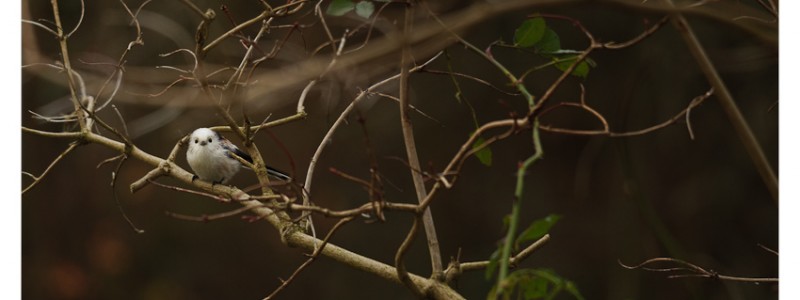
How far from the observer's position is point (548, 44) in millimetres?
910

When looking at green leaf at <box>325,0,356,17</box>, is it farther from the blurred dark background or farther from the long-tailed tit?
the blurred dark background

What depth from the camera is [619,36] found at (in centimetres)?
192

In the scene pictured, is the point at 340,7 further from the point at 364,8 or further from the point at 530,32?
the point at 530,32

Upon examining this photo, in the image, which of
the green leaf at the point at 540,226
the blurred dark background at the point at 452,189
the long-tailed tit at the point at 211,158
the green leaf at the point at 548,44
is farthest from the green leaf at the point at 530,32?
the blurred dark background at the point at 452,189

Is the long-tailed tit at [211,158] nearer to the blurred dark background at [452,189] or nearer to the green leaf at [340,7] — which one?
the blurred dark background at [452,189]

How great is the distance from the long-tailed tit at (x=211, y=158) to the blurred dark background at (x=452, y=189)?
0.23m

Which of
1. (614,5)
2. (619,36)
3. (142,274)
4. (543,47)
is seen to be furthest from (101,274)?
(614,5)

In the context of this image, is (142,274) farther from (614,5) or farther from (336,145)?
(614,5)

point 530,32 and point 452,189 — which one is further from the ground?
point 530,32

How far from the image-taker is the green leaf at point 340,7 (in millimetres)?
880

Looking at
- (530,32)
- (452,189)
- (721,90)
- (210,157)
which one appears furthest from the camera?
(452,189)

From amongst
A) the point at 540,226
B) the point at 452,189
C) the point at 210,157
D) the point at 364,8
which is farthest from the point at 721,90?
the point at 452,189

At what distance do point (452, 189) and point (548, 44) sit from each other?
1298 millimetres
